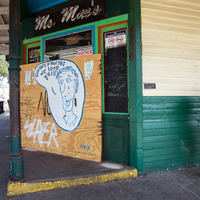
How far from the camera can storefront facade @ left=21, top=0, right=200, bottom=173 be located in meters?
3.61

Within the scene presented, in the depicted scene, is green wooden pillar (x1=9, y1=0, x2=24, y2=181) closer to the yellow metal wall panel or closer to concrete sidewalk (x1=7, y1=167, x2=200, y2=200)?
concrete sidewalk (x1=7, y1=167, x2=200, y2=200)

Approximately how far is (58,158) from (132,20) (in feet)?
10.7

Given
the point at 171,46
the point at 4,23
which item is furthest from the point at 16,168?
the point at 4,23

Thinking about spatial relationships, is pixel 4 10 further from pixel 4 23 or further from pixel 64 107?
pixel 64 107

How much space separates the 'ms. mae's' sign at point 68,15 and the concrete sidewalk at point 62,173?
309 centimetres

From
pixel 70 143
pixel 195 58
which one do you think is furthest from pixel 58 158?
pixel 195 58

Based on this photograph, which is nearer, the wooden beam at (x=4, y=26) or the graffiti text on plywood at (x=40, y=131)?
the graffiti text on plywood at (x=40, y=131)

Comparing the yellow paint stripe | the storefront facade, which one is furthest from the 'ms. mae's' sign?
the yellow paint stripe

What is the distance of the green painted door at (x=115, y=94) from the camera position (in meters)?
3.87

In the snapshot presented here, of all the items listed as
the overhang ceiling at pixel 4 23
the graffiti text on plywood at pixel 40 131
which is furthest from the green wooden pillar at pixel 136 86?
the overhang ceiling at pixel 4 23

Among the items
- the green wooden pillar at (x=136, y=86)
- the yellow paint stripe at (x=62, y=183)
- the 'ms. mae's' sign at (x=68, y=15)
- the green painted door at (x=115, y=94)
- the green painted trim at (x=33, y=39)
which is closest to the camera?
the yellow paint stripe at (x=62, y=183)

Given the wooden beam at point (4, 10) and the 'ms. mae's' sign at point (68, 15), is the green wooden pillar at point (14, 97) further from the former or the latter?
the wooden beam at point (4, 10)

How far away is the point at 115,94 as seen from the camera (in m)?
4.00

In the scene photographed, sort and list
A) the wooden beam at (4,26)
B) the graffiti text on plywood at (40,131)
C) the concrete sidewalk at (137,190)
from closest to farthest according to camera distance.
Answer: the concrete sidewalk at (137,190), the graffiti text on plywood at (40,131), the wooden beam at (4,26)
